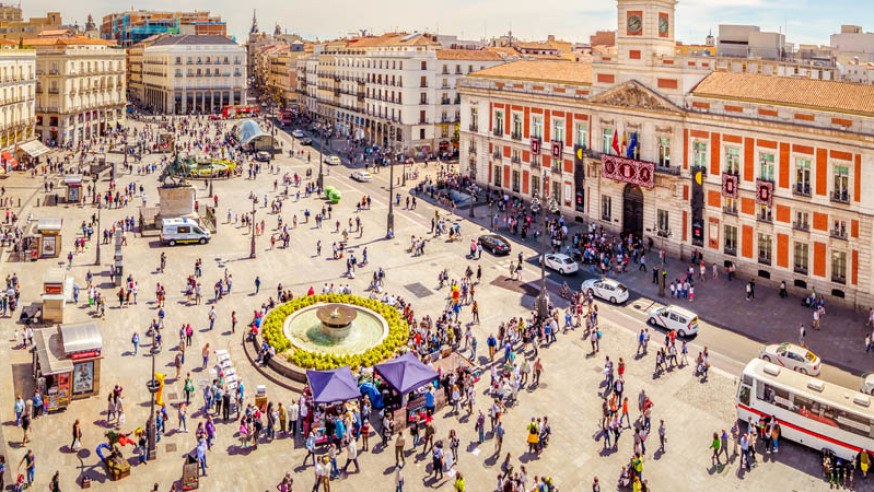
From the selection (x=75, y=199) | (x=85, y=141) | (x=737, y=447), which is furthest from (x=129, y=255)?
(x=85, y=141)

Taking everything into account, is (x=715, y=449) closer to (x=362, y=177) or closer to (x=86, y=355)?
(x=86, y=355)

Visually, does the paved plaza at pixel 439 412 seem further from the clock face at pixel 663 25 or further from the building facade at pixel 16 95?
the building facade at pixel 16 95

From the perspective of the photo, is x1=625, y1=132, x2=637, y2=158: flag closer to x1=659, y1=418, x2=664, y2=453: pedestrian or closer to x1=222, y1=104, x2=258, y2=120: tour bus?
x1=659, y1=418, x2=664, y2=453: pedestrian

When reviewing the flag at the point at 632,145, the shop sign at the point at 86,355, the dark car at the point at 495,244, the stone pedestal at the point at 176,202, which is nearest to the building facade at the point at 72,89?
the stone pedestal at the point at 176,202

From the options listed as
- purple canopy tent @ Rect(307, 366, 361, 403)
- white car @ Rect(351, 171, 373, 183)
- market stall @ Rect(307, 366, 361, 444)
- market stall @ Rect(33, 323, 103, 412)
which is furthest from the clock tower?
market stall @ Rect(33, 323, 103, 412)

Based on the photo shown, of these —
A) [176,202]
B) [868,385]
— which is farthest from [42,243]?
[868,385]

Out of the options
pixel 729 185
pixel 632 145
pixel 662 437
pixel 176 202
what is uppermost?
pixel 632 145
